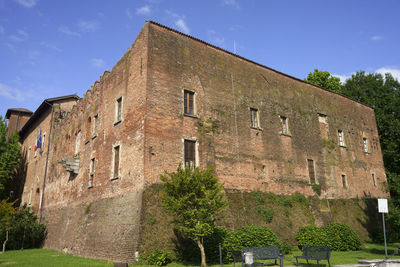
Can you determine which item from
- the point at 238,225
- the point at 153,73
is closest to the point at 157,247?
the point at 238,225

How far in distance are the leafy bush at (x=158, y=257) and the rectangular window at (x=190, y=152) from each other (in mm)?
4574

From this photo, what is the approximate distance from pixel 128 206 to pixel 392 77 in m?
31.5

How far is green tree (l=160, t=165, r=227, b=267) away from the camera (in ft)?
38.6

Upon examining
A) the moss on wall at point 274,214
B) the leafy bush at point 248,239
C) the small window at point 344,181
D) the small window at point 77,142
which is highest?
the small window at point 77,142

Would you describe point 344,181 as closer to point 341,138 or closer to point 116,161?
point 341,138

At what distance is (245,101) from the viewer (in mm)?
19875

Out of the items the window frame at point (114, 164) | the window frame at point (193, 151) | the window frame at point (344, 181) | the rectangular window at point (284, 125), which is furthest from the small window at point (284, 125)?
the window frame at point (114, 164)

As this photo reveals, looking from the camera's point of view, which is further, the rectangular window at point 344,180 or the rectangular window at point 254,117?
the rectangular window at point 344,180

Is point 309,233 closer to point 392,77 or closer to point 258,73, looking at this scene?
point 258,73

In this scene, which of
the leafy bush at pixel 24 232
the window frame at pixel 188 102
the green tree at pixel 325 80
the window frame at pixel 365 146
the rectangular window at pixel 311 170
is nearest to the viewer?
the window frame at pixel 188 102

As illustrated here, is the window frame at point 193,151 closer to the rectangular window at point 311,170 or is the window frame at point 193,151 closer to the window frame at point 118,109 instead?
the window frame at point 118,109

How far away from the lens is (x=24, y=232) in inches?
936

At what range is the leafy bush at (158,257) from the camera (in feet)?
41.2

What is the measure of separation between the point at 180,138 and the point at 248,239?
5.82 meters
